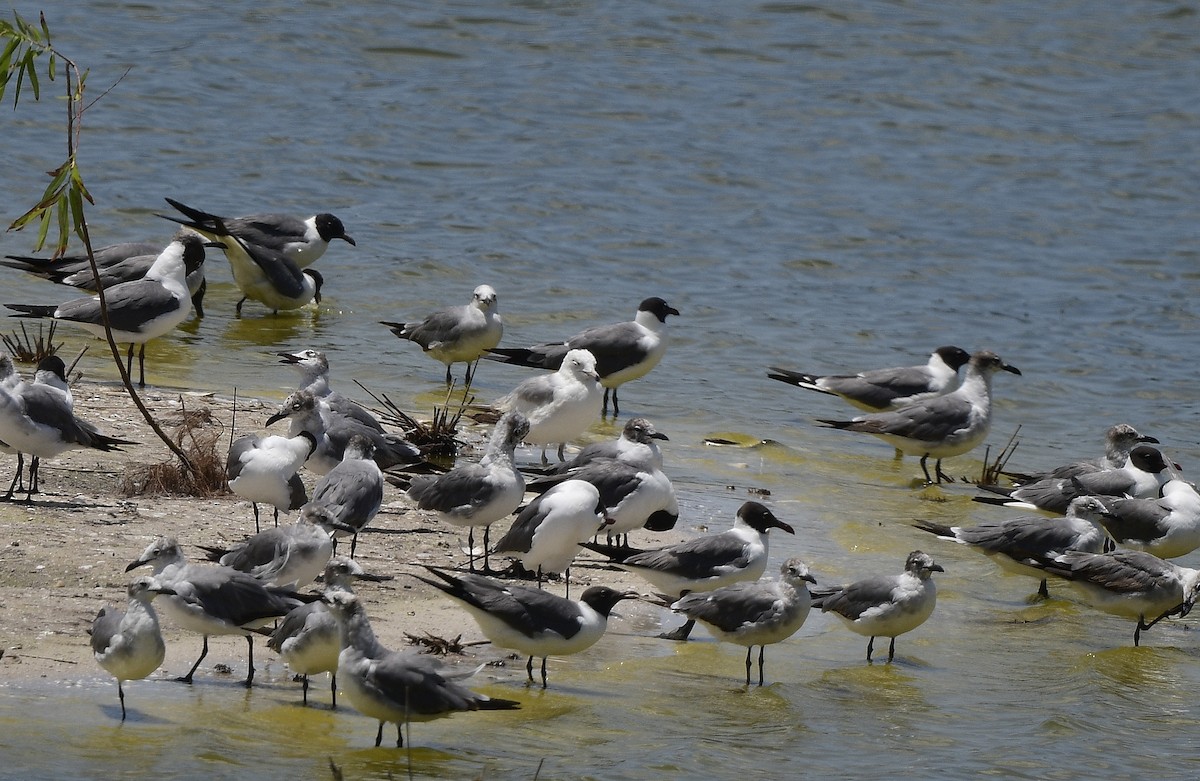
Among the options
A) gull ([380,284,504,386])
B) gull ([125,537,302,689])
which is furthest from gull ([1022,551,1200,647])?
gull ([380,284,504,386])

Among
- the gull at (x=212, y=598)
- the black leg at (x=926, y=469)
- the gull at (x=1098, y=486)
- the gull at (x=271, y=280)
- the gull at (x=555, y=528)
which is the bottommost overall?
the black leg at (x=926, y=469)

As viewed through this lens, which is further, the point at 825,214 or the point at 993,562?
the point at 825,214

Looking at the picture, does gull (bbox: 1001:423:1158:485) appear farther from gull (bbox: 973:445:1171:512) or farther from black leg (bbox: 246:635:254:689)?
black leg (bbox: 246:635:254:689)

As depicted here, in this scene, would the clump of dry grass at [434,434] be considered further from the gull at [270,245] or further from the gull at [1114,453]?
the gull at [270,245]

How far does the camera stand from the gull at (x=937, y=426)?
12719 millimetres

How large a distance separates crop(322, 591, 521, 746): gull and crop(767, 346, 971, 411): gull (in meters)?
7.71

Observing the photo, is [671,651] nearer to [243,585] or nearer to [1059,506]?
[243,585]

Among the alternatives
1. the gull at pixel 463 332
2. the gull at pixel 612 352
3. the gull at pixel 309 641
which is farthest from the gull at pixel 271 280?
the gull at pixel 309 641

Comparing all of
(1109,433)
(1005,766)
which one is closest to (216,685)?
(1005,766)

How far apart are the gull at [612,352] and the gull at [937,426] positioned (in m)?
1.70

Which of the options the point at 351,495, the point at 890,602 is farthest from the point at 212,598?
the point at 890,602

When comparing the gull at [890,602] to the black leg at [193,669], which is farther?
the gull at [890,602]

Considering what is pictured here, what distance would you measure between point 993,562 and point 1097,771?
11.5 feet

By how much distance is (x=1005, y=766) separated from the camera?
6969mm
